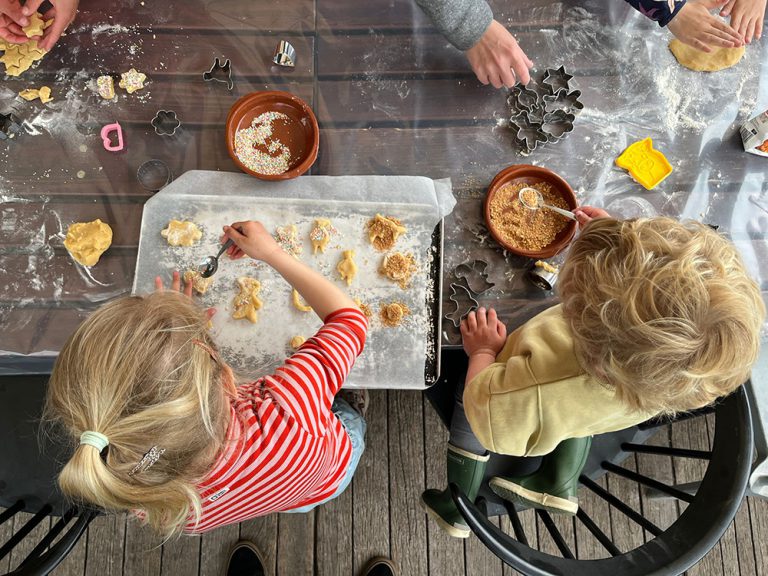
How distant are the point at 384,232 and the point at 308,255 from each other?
22cm

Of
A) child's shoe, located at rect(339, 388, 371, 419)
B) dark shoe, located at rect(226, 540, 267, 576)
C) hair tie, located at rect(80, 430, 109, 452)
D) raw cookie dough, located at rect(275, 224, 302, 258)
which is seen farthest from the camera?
dark shoe, located at rect(226, 540, 267, 576)

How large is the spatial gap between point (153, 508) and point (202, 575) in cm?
128

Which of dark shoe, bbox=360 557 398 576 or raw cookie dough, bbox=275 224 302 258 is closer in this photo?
→ raw cookie dough, bbox=275 224 302 258

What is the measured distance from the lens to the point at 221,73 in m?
1.44

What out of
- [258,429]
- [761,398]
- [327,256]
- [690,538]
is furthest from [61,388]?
[761,398]

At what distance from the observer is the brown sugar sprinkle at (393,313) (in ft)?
4.44

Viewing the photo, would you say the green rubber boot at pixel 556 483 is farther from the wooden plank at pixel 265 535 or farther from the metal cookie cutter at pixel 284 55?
the metal cookie cutter at pixel 284 55

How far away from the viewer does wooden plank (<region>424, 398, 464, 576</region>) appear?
6.46 feet

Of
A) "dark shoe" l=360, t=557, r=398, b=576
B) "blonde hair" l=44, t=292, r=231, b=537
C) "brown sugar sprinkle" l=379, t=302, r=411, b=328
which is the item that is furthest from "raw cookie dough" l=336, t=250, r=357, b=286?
"dark shoe" l=360, t=557, r=398, b=576

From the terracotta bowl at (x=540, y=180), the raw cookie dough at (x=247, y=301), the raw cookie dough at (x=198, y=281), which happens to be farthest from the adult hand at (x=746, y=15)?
the raw cookie dough at (x=198, y=281)

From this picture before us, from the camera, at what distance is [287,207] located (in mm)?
1397

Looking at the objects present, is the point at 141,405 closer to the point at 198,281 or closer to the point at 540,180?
the point at 198,281

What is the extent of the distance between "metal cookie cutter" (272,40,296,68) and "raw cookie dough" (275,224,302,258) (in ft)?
1.61

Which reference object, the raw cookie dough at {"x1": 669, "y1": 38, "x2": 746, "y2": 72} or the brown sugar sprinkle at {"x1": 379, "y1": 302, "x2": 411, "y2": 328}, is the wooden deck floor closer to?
the brown sugar sprinkle at {"x1": 379, "y1": 302, "x2": 411, "y2": 328}
